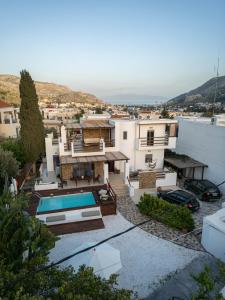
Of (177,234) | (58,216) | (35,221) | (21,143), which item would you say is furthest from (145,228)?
(21,143)

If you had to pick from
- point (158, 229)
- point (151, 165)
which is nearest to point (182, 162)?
point (151, 165)

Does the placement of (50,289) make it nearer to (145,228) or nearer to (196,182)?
(145,228)

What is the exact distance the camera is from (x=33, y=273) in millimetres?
5996

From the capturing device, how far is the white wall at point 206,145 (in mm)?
20611

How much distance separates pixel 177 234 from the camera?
13594 millimetres

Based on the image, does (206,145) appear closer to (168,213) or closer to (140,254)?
(168,213)

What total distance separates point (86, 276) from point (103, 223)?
8.87 meters

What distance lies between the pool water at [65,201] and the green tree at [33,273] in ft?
24.3

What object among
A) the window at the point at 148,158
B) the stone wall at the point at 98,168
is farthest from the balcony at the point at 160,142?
the stone wall at the point at 98,168

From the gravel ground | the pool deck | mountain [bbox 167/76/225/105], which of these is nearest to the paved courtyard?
the gravel ground

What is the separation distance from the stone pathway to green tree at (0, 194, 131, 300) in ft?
22.8

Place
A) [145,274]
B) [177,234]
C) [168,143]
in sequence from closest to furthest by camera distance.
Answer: [145,274], [177,234], [168,143]

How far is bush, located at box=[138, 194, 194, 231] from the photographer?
1388 cm

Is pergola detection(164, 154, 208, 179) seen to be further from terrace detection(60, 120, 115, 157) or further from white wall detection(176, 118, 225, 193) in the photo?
terrace detection(60, 120, 115, 157)
